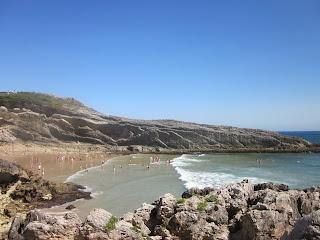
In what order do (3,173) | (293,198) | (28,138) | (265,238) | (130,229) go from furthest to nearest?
(28,138) < (3,173) < (293,198) < (130,229) < (265,238)

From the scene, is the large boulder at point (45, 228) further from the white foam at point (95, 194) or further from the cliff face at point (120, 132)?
the cliff face at point (120, 132)

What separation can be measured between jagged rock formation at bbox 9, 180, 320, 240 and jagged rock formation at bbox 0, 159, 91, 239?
633 cm

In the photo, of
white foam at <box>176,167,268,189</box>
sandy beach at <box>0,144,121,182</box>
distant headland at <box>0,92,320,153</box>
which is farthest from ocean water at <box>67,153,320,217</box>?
distant headland at <box>0,92,320,153</box>

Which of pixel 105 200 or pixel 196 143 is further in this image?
pixel 196 143

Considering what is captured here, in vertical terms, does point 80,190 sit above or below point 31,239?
below

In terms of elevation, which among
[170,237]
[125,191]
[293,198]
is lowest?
[125,191]

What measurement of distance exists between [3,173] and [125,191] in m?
9.49

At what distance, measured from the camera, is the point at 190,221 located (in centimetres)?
845

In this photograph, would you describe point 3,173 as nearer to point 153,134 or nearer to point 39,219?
point 39,219

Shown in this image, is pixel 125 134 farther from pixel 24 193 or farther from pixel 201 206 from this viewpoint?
pixel 201 206

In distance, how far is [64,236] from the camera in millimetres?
7691

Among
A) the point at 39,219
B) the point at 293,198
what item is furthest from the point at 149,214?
the point at 293,198

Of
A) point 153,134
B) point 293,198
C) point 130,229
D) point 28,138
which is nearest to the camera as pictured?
point 130,229

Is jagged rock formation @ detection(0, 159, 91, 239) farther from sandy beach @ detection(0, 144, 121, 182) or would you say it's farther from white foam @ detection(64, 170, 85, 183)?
sandy beach @ detection(0, 144, 121, 182)
